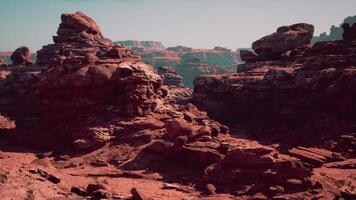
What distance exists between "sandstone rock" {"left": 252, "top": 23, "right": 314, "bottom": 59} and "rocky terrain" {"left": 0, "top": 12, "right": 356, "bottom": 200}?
19 centimetres

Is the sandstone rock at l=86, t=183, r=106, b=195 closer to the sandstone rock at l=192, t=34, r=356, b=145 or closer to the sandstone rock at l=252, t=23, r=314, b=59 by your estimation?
the sandstone rock at l=192, t=34, r=356, b=145

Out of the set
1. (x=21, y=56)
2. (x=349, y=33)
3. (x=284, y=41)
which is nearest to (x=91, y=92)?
(x=21, y=56)

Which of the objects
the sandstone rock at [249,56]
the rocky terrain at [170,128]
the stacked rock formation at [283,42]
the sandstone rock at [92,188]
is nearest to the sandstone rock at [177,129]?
the rocky terrain at [170,128]

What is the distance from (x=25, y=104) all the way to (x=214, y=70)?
128 m

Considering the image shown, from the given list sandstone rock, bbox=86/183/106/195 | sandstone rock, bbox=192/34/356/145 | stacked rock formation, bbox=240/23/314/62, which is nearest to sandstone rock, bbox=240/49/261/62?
stacked rock formation, bbox=240/23/314/62

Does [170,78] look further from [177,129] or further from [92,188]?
[92,188]

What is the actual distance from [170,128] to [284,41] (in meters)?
38.5

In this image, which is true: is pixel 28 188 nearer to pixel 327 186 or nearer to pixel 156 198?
pixel 156 198

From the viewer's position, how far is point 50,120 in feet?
137

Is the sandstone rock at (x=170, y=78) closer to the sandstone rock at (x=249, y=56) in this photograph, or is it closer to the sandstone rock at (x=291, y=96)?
the sandstone rock at (x=249, y=56)

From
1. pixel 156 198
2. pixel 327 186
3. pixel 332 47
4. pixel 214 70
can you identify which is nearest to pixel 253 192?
pixel 327 186

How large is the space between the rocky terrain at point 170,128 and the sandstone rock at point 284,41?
193 mm

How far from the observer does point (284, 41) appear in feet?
212

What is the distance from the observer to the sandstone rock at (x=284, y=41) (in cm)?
6450
